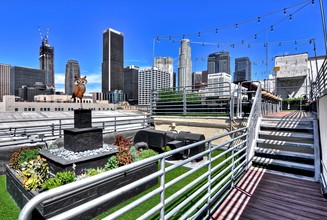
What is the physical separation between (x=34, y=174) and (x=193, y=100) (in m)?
6.50

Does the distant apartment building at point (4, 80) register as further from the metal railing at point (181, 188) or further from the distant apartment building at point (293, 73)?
the metal railing at point (181, 188)

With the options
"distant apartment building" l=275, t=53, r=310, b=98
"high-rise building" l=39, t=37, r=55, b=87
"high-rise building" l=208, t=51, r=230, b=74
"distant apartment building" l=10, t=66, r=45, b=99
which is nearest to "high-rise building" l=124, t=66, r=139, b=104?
"distant apartment building" l=10, t=66, r=45, b=99

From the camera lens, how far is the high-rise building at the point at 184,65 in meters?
12.2

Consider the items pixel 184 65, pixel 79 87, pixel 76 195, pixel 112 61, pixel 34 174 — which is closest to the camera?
pixel 76 195

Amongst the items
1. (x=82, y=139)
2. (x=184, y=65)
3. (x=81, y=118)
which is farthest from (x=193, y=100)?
(x=184, y=65)

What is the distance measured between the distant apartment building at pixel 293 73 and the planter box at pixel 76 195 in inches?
826

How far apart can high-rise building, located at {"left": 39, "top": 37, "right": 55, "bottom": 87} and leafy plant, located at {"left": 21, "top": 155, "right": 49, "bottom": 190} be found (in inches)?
5489

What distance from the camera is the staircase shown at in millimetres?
4113

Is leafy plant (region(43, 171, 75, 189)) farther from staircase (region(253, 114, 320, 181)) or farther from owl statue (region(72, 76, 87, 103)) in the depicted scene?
staircase (region(253, 114, 320, 181))

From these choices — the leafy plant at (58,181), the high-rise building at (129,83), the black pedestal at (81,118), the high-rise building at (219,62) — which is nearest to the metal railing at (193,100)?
the black pedestal at (81,118)

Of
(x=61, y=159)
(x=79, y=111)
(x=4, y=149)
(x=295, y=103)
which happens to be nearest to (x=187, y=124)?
(x=79, y=111)

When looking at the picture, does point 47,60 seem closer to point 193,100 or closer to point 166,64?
point 166,64

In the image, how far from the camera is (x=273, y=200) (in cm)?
309

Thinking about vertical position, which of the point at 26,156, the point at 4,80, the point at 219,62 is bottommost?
the point at 26,156
